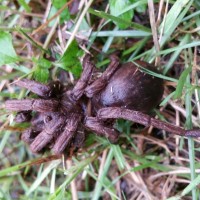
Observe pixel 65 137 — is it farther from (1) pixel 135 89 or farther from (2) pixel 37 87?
(1) pixel 135 89

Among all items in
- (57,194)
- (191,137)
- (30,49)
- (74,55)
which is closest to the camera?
(191,137)

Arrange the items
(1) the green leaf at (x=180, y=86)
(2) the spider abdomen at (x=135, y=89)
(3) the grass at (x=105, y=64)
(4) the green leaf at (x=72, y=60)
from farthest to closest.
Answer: (4) the green leaf at (x=72, y=60) → (3) the grass at (x=105, y=64) → (2) the spider abdomen at (x=135, y=89) → (1) the green leaf at (x=180, y=86)

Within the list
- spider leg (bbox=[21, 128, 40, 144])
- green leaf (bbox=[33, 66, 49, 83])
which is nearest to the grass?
green leaf (bbox=[33, 66, 49, 83])

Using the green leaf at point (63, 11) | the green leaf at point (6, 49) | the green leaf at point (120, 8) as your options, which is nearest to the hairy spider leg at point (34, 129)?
the green leaf at point (6, 49)

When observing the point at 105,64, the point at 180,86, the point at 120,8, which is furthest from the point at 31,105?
the point at 180,86

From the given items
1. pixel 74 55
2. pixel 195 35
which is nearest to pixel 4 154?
pixel 74 55

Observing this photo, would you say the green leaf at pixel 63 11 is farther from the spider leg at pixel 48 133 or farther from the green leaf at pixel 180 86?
the green leaf at pixel 180 86

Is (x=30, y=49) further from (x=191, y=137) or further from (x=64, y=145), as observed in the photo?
(x=191, y=137)
